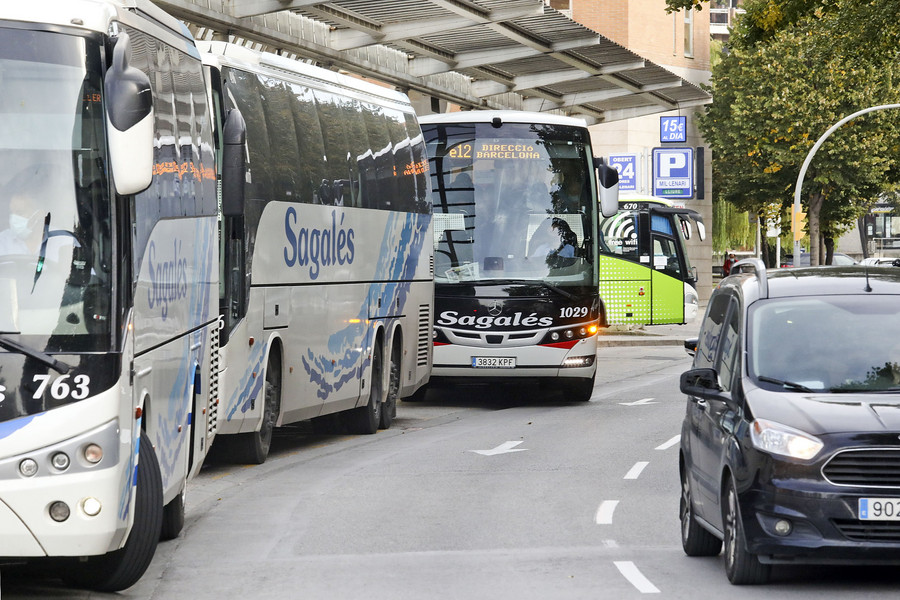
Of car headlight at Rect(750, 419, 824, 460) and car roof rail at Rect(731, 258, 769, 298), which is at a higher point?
car roof rail at Rect(731, 258, 769, 298)

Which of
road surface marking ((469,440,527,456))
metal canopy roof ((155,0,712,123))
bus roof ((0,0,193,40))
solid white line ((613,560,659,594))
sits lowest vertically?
road surface marking ((469,440,527,456))

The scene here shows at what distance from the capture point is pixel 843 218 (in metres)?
63.1

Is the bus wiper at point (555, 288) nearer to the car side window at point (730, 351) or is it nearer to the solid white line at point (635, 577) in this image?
the car side window at point (730, 351)

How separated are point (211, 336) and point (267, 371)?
3858 mm

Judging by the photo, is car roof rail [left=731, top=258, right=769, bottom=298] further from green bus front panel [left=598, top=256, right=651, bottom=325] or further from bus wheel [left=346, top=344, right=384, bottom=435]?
green bus front panel [left=598, top=256, right=651, bottom=325]

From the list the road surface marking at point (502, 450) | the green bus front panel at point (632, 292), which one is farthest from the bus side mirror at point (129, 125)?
the green bus front panel at point (632, 292)

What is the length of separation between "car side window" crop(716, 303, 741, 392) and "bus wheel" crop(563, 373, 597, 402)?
1243 centimetres

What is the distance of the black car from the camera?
26.1ft

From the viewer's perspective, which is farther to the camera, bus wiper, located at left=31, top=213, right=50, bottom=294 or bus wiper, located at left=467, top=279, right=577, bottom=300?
bus wiper, located at left=467, top=279, right=577, bottom=300

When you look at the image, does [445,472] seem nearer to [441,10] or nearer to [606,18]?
[441,10]

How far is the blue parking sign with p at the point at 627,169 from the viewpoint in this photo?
45062 mm

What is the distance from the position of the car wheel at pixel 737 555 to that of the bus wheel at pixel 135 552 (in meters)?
2.99

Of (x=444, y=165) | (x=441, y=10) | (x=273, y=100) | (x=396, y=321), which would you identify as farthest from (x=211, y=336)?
(x=441, y=10)

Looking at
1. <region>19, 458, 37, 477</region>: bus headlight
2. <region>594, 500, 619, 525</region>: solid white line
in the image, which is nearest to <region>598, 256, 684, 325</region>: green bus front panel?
<region>594, 500, 619, 525</region>: solid white line
